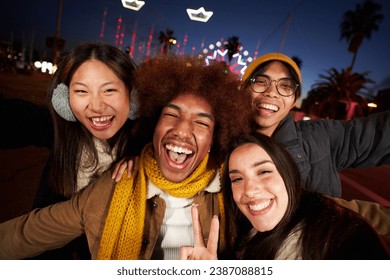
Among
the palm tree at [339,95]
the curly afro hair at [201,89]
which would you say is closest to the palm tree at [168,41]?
the curly afro hair at [201,89]

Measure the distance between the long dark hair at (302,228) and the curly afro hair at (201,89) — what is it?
0.70ft

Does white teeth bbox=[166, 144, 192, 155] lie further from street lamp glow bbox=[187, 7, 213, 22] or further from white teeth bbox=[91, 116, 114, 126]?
street lamp glow bbox=[187, 7, 213, 22]

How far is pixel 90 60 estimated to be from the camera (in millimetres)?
1422

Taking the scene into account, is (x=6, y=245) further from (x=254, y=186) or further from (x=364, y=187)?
(x=364, y=187)

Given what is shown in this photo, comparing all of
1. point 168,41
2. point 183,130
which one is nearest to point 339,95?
point 168,41

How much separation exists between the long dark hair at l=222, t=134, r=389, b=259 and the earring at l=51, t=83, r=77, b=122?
95 centimetres

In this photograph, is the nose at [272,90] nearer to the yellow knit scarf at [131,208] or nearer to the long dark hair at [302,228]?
the long dark hair at [302,228]

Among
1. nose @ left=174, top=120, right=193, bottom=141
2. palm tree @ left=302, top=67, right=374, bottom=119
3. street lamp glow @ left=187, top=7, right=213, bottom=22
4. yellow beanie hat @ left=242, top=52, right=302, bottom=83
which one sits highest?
palm tree @ left=302, top=67, right=374, bottom=119

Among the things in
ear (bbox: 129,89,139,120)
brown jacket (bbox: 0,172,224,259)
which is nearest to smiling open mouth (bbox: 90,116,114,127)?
ear (bbox: 129,89,139,120)

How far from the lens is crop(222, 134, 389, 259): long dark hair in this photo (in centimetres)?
112

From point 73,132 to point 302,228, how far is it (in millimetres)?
1400

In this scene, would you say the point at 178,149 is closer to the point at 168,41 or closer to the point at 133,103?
the point at 133,103

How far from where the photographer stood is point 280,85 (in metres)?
1.64

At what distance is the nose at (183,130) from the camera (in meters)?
1.30
